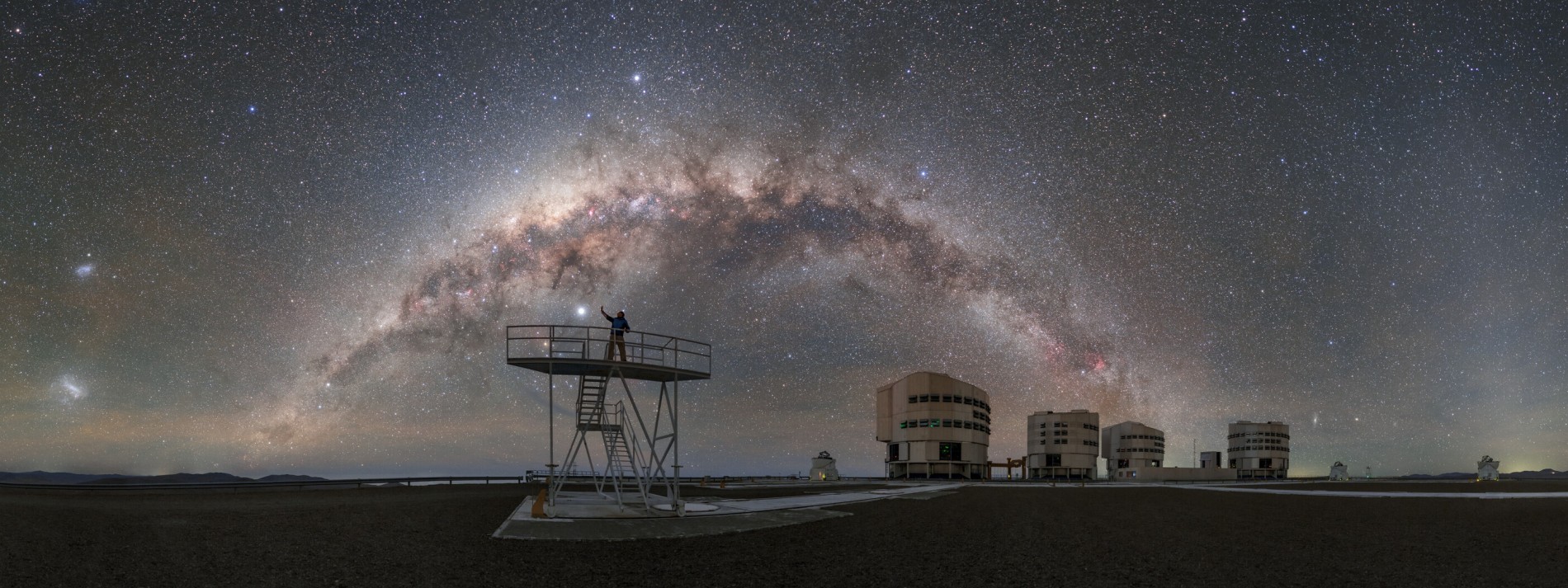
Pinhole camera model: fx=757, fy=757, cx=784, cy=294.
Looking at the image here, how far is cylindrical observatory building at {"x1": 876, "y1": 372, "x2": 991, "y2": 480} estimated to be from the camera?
72.5 m

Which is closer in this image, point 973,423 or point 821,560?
point 821,560

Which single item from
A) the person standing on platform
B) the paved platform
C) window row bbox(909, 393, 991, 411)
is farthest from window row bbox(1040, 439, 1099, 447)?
the person standing on platform

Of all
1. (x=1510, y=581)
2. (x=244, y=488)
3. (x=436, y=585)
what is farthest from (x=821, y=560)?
(x=244, y=488)

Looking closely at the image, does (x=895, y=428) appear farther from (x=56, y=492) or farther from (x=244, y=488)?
(x=56, y=492)

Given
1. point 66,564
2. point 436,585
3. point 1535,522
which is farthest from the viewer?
point 1535,522

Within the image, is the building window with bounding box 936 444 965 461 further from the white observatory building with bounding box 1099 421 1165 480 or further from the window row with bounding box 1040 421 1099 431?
the white observatory building with bounding box 1099 421 1165 480

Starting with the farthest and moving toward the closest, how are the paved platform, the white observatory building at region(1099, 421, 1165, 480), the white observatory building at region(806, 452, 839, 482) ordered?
the white observatory building at region(1099, 421, 1165, 480)
the white observatory building at region(806, 452, 839, 482)
the paved platform

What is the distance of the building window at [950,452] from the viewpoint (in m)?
72.4

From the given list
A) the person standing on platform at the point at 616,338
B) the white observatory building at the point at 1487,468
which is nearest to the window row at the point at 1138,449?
the white observatory building at the point at 1487,468

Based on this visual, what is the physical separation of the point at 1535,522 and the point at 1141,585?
17288mm

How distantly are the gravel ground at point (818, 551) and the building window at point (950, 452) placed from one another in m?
50.2

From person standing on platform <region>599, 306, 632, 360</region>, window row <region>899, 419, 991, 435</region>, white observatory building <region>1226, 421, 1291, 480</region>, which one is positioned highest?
person standing on platform <region>599, 306, 632, 360</region>

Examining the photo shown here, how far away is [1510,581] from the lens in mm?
10836

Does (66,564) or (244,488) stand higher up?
(66,564)
